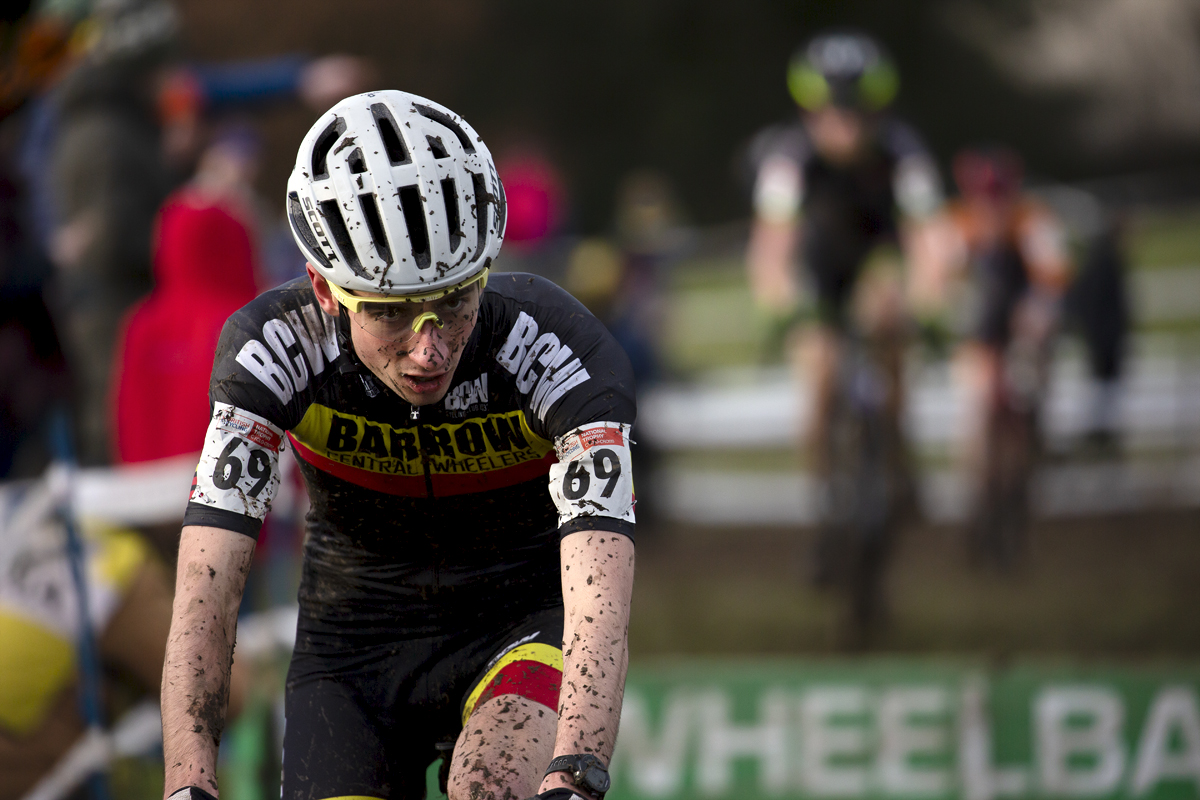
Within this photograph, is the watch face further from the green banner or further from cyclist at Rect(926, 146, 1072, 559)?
cyclist at Rect(926, 146, 1072, 559)

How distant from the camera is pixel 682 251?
31.0 metres

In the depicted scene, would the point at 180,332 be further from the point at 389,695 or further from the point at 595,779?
the point at 595,779

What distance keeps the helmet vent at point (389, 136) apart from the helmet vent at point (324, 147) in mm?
76

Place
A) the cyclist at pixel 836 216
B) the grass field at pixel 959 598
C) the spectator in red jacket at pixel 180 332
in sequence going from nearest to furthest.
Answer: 1. the spectator in red jacket at pixel 180 332
2. the grass field at pixel 959 598
3. the cyclist at pixel 836 216

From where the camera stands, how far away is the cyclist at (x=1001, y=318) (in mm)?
11289

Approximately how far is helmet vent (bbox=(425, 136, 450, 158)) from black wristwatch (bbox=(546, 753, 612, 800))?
125 cm

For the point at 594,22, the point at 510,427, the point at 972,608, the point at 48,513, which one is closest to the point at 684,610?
the point at 972,608

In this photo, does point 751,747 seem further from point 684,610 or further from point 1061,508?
point 1061,508

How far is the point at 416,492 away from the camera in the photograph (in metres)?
3.58

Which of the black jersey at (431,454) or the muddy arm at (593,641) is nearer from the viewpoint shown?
the muddy arm at (593,641)

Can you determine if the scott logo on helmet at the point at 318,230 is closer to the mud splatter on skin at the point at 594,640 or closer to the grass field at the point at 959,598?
the mud splatter on skin at the point at 594,640

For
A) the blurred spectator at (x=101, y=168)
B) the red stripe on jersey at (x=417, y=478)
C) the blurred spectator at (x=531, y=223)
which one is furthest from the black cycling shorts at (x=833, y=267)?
the red stripe on jersey at (x=417, y=478)

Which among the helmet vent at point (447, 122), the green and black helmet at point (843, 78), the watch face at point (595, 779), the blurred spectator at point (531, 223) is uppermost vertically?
the blurred spectator at point (531, 223)

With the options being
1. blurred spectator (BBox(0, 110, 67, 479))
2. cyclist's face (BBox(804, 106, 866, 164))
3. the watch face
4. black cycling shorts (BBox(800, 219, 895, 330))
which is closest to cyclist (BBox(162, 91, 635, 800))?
the watch face
